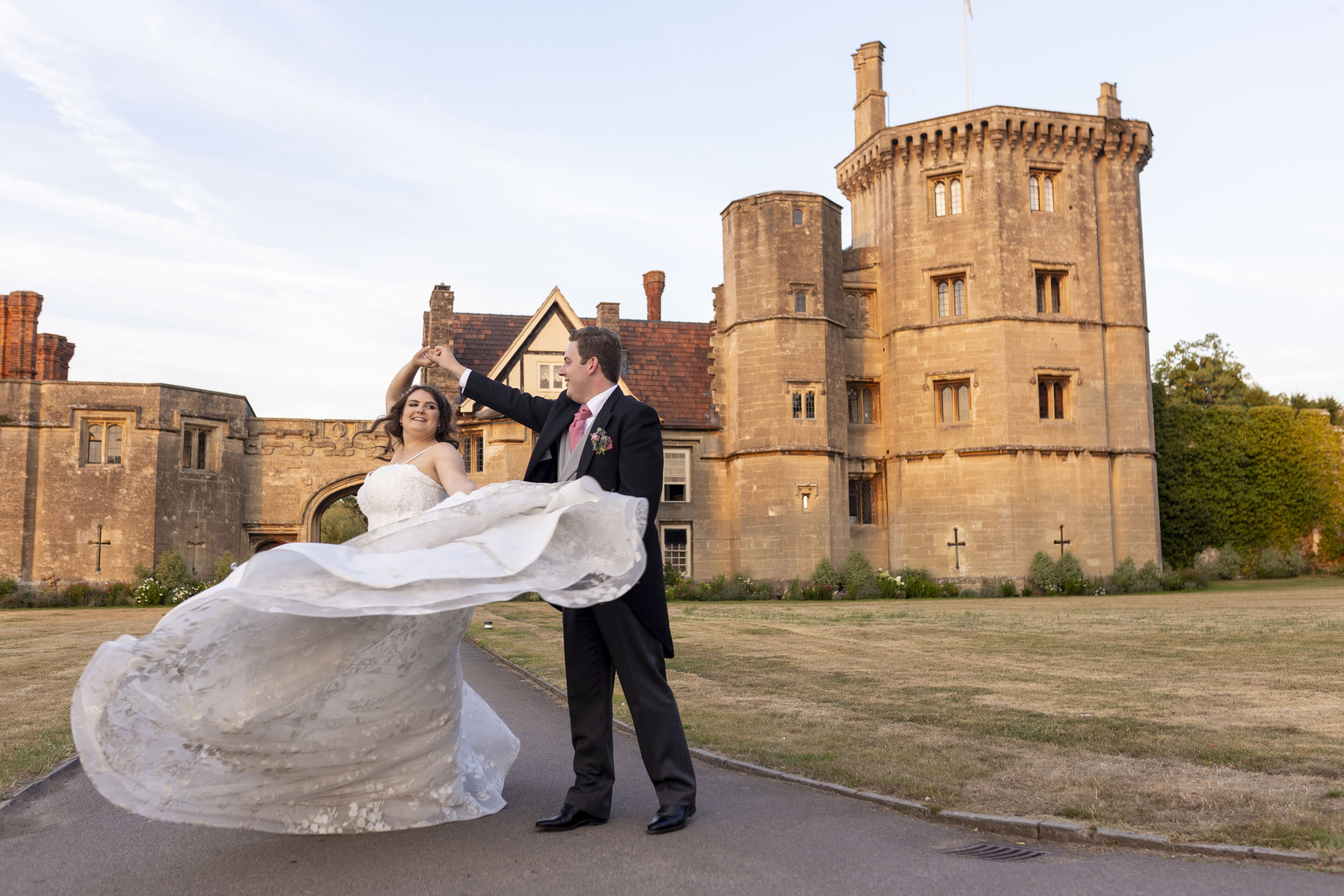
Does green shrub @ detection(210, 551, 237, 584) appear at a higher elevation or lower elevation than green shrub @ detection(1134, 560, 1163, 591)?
higher

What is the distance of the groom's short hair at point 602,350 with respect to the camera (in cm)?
560

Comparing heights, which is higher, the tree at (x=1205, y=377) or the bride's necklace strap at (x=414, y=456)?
the tree at (x=1205, y=377)

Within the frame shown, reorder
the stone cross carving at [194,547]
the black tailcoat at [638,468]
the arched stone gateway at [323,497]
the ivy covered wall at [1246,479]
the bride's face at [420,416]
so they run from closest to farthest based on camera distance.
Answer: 1. the black tailcoat at [638,468]
2. the bride's face at [420,416]
3. the stone cross carving at [194,547]
4. the arched stone gateway at [323,497]
5. the ivy covered wall at [1246,479]

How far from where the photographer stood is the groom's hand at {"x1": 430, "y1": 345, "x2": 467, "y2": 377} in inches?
225

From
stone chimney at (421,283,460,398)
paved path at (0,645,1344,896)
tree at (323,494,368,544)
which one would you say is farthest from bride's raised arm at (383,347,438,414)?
tree at (323,494,368,544)

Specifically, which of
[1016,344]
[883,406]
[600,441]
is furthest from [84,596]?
[600,441]

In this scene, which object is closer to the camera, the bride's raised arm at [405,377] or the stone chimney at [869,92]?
the bride's raised arm at [405,377]

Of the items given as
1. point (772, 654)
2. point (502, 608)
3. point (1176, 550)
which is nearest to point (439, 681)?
point (772, 654)

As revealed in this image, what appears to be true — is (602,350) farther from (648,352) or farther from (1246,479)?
(1246,479)

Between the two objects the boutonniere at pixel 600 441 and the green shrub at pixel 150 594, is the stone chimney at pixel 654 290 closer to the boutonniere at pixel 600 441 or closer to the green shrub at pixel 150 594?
the green shrub at pixel 150 594

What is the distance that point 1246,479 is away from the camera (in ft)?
133

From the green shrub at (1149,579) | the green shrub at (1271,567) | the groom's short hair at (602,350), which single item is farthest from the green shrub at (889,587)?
the groom's short hair at (602,350)

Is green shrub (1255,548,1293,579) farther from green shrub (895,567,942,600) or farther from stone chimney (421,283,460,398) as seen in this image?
stone chimney (421,283,460,398)

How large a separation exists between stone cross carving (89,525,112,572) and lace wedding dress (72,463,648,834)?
33.2 m
